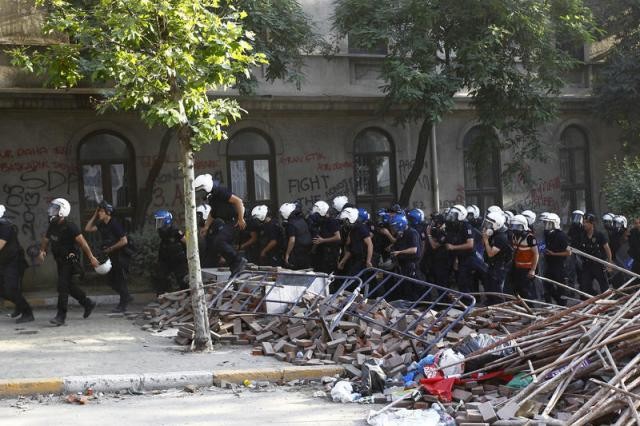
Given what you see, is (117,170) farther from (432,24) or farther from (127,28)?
(127,28)

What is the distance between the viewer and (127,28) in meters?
9.16

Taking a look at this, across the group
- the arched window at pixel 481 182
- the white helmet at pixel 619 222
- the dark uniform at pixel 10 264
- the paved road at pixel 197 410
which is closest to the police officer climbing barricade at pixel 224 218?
the dark uniform at pixel 10 264

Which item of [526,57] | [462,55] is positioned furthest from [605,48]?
[462,55]

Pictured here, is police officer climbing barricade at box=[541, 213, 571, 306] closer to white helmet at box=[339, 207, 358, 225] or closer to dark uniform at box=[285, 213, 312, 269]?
white helmet at box=[339, 207, 358, 225]

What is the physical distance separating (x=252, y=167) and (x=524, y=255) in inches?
305

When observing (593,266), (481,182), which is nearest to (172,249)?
(593,266)

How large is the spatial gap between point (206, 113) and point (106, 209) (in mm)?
3564

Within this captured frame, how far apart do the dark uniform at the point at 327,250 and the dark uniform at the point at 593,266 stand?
4.39 m

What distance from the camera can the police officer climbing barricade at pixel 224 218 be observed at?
39.2ft

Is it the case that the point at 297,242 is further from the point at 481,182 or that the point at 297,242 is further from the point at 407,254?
the point at 481,182

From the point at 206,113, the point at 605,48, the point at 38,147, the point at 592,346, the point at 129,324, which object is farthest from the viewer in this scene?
the point at 605,48

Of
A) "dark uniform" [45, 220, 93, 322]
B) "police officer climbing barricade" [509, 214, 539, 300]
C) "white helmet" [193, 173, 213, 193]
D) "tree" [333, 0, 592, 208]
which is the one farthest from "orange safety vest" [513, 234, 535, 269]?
"dark uniform" [45, 220, 93, 322]

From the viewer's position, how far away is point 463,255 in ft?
43.2

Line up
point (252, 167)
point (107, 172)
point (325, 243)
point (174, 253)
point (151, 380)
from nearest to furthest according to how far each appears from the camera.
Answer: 1. point (151, 380)
2. point (174, 253)
3. point (325, 243)
4. point (107, 172)
5. point (252, 167)
